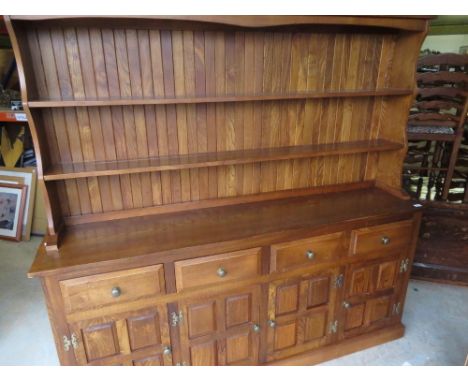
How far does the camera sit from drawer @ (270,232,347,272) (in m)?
1.63

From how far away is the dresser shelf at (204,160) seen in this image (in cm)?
149

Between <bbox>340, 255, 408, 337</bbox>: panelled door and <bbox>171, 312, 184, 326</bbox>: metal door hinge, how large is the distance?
2.88ft

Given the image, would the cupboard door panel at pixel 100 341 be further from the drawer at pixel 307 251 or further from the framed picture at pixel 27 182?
the framed picture at pixel 27 182

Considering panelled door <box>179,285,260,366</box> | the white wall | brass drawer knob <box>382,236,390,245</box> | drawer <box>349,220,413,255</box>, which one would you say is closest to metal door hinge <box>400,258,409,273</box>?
drawer <box>349,220,413,255</box>

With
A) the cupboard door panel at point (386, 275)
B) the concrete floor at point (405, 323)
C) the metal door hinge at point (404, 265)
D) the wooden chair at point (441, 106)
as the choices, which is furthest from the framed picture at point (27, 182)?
the wooden chair at point (441, 106)

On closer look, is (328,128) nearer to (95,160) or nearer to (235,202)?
(235,202)

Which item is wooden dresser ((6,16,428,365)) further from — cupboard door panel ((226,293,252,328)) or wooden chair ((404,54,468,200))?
wooden chair ((404,54,468,200))

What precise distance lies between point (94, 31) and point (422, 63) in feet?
6.58

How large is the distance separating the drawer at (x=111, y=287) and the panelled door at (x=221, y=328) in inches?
7.3

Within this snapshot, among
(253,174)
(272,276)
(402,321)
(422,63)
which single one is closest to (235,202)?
(253,174)

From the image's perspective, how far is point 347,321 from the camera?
1.94 meters

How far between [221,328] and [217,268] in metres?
0.35

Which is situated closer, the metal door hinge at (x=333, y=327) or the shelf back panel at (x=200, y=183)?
the shelf back panel at (x=200, y=183)

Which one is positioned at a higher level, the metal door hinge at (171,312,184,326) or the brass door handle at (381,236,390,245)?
the brass door handle at (381,236,390,245)
